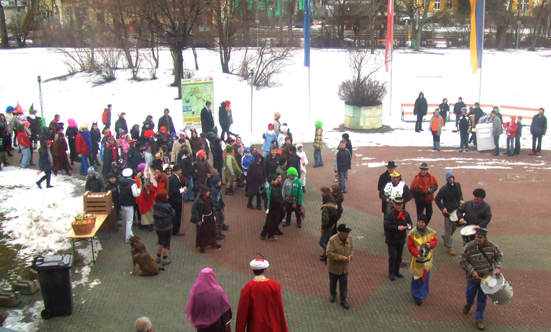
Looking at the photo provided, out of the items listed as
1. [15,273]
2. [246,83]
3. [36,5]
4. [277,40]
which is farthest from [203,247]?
[36,5]

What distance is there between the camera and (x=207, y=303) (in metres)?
6.21

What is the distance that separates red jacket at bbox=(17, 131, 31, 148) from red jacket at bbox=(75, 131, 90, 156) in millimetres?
1961

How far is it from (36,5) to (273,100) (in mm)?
35973

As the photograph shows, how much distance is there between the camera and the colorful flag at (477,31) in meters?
21.9

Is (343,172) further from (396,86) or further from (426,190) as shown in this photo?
(396,86)

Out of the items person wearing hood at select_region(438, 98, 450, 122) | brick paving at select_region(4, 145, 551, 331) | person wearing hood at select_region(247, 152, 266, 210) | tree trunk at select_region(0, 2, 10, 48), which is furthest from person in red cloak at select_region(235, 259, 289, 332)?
tree trunk at select_region(0, 2, 10, 48)

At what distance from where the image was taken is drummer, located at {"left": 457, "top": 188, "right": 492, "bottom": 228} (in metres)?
9.21

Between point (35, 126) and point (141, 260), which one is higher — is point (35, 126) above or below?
above

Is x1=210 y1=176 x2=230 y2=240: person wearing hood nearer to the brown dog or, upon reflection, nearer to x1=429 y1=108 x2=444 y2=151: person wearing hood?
the brown dog

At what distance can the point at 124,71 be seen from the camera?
33438 millimetres

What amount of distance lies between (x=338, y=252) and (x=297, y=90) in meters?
21.9

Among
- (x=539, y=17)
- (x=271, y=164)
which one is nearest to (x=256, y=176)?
(x=271, y=164)

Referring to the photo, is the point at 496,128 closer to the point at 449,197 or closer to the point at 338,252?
the point at 449,197

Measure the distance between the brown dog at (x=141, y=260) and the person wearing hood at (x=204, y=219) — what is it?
1.04 metres
